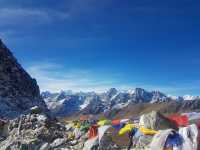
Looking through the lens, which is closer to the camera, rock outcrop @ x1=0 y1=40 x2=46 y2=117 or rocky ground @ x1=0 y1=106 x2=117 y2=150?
rocky ground @ x1=0 y1=106 x2=117 y2=150

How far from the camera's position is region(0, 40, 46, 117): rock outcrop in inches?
3775

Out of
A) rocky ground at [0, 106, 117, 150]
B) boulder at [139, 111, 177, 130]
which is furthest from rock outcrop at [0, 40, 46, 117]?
boulder at [139, 111, 177, 130]

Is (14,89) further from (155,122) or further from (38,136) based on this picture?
(155,122)

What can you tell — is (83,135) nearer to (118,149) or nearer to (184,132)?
(118,149)

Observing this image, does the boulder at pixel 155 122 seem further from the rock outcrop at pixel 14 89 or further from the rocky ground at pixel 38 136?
the rock outcrop at pixel 14 89

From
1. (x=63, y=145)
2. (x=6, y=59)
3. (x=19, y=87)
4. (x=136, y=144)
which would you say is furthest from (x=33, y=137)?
(x=6, y=59)

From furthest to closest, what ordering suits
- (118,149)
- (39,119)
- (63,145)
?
(39,119) < (63,145) < (118,149)

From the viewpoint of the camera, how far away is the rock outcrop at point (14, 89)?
315 feet

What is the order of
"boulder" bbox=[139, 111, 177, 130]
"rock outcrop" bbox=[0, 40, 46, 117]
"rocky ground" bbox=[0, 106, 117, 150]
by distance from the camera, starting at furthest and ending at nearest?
"rock outcrop" bbox=[0, 40, 46, 117] → "rocky ground" bbox=[0, 106, 117, 150] → "boulder" bbox=[139, 111, 177, 130]

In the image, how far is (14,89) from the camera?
4382 inches

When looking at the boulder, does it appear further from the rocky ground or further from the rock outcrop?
the rock outcrop

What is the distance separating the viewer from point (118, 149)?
1236 inches

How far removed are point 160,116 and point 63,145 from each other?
9526 mm

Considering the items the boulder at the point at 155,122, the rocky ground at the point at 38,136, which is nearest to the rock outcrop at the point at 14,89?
the rocky ground at the point at 38,136
